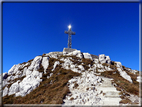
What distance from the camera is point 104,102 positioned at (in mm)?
18000

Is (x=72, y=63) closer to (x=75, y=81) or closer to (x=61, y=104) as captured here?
(x=75, y=81)

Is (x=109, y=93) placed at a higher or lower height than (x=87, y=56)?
lower

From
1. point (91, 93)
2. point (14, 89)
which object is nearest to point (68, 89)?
point (91, 93)

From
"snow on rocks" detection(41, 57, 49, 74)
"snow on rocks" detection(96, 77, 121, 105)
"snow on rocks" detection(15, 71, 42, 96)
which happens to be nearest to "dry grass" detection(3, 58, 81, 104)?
"snow on rocks" detection(15, 71, 42, 96)

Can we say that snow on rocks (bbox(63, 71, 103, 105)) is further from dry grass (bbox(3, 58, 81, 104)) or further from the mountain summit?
dry grass (bbox(3, 58, 81, 104))

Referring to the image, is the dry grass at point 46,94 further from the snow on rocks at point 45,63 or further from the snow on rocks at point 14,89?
the snow on rocks at point 45,63

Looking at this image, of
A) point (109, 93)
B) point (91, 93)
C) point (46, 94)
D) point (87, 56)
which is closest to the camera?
point (109, 93)

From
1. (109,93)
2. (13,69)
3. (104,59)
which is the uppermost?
(104,59)

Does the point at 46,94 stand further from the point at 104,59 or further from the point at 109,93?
the point at 104,59

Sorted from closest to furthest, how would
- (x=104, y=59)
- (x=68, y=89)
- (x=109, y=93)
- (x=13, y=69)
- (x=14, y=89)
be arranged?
1. (x=109, y=93)
2. (x=68, y=89)
3. (x=14, y=89)
4. (x=13, y=69)
5. (x=104, y=59)

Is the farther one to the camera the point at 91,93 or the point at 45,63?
the point at 45,63

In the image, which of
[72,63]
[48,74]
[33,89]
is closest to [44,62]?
[48,74]

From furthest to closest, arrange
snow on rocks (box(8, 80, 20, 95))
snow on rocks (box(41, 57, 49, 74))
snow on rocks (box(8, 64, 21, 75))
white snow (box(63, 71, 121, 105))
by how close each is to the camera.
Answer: snow on rocks (box(8, 64, 21, 75)) → snow on rocks (box(41, 57, 49, 74)) → snow on rocks (box(8, 80, 20, 95)) → white snow (box(63, 71, 121, 105))

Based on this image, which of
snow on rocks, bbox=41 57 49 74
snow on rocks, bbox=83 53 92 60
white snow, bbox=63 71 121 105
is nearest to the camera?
white snow, bbox=63 71 121 105
